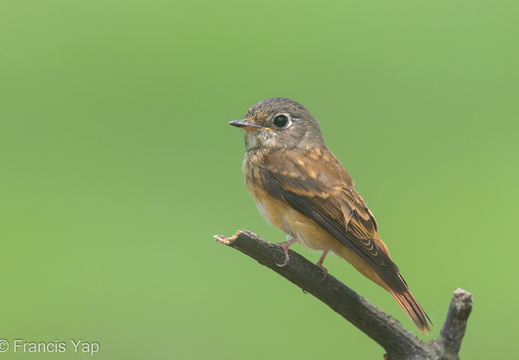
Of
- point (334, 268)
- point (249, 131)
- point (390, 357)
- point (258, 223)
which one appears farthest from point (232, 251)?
point (390, 357)

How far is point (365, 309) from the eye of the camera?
13.9 feet

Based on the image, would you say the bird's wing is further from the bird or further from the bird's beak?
the bird's beak

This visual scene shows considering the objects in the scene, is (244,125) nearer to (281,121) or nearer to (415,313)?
(281,121)

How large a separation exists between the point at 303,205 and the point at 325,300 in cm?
69

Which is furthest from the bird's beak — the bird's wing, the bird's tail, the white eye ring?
the bird's tail

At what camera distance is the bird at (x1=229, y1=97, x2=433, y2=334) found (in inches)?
179

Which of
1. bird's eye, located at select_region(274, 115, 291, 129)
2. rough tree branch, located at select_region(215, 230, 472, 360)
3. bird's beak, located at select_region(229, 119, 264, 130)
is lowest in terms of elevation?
rough tree branch, located at select_region(215, 230, 472, 360)

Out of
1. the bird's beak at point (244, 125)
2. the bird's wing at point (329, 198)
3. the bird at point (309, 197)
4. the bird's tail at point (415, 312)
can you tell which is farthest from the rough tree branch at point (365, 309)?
the bird's beak at point (244, 125)

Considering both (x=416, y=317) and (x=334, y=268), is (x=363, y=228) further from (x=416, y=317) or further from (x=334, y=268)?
(x=334, y=268)

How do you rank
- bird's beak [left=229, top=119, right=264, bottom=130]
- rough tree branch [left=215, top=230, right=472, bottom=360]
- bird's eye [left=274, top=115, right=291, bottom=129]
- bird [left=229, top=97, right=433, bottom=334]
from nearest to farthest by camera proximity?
rough tree branch [left=215, top=230, right=472, bottom=360] → bird [left=229, top=97, right=433, bottom=334] → bird's beak [left=229, top=119, right=264, bottom=130] → bird's eye [left=274, top=115, right=291, bottom=129]

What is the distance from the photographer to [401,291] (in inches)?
177

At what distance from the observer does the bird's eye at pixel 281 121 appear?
551 cm

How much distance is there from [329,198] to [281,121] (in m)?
0.94

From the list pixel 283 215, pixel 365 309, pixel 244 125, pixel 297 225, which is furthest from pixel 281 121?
pixel 365 309
